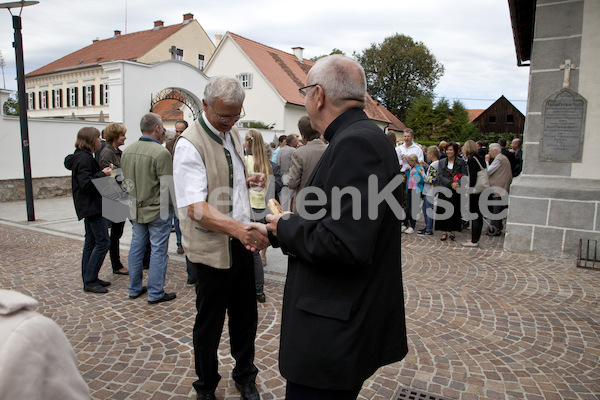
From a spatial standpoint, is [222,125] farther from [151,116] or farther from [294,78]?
[294,78]

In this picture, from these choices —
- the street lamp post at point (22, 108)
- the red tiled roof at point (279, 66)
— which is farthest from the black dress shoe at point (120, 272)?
the red tiled roof at point (279, 66)

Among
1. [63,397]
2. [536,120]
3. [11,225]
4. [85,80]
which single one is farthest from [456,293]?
[85,80]

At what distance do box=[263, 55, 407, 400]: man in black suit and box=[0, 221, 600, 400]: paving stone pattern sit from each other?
152cm

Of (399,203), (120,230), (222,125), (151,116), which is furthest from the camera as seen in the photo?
(120,230)

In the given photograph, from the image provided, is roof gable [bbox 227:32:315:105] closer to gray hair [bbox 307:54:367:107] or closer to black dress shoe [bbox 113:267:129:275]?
black dress shoe [bbox 113:267:129:275]

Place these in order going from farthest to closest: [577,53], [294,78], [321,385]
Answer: [294,78] → [577,53] → [321,385]

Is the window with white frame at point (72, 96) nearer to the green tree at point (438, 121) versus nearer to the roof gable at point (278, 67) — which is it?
the roof gable at point (278, 67)

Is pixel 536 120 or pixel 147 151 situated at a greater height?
pixel 536 120

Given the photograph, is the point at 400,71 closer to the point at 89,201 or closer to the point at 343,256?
the point at 89,201

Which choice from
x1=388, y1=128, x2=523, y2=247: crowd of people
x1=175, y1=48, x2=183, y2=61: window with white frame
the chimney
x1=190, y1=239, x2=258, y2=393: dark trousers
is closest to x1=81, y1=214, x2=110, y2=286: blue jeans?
x1=190, y1=239, x2=258, y2=393: dark trousers

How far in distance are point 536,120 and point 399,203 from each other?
21.3 ft

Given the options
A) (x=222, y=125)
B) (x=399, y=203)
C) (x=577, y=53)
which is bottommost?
(x=399, y=203)

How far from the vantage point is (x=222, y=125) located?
2.65 metres

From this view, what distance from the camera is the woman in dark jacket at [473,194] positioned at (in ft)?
25.3
